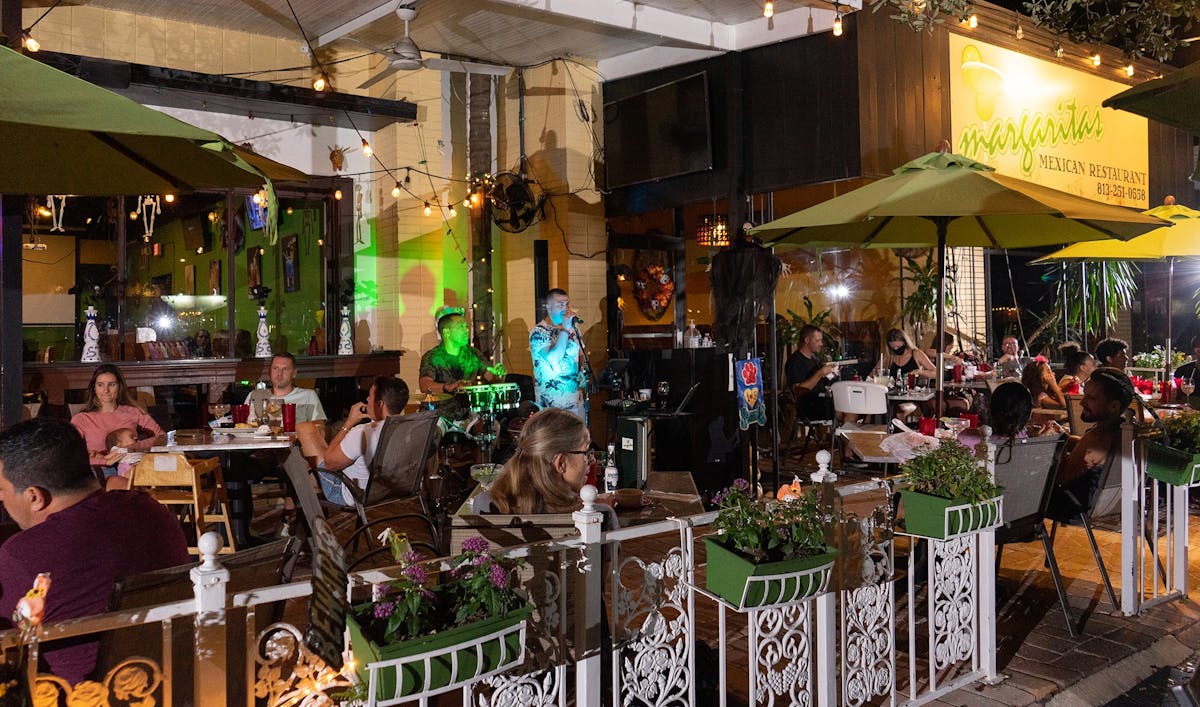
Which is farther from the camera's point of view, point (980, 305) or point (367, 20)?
point (980, 305)

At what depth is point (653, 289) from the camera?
42.5ft

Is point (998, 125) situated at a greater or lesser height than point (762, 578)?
greater

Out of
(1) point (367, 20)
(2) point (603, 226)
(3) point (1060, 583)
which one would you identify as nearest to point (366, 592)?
(3) point (1060, 583)

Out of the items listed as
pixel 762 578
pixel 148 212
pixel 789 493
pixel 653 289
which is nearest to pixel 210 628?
pixel 762 578

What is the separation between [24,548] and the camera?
237 centimetres

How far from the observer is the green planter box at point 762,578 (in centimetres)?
278

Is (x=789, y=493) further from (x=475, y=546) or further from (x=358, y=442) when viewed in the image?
(x=358, y=442)

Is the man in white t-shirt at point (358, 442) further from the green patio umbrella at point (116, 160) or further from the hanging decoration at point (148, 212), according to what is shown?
the hanging decoration at point (148, 212)

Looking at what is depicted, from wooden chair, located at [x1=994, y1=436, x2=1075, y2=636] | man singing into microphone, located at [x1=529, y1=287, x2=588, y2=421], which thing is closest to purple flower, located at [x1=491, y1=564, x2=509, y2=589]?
wooden chair, located at [x1=994, y1=436, x2=1075, y2=636]

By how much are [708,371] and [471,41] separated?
172 inches

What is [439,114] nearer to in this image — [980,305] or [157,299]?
[157,299]

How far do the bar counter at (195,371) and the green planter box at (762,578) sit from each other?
658cm

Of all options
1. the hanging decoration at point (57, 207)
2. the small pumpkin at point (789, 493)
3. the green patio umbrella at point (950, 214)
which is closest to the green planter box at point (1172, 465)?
the green patio umbrella at point (950, 214)

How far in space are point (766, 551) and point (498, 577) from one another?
3.28 ft
